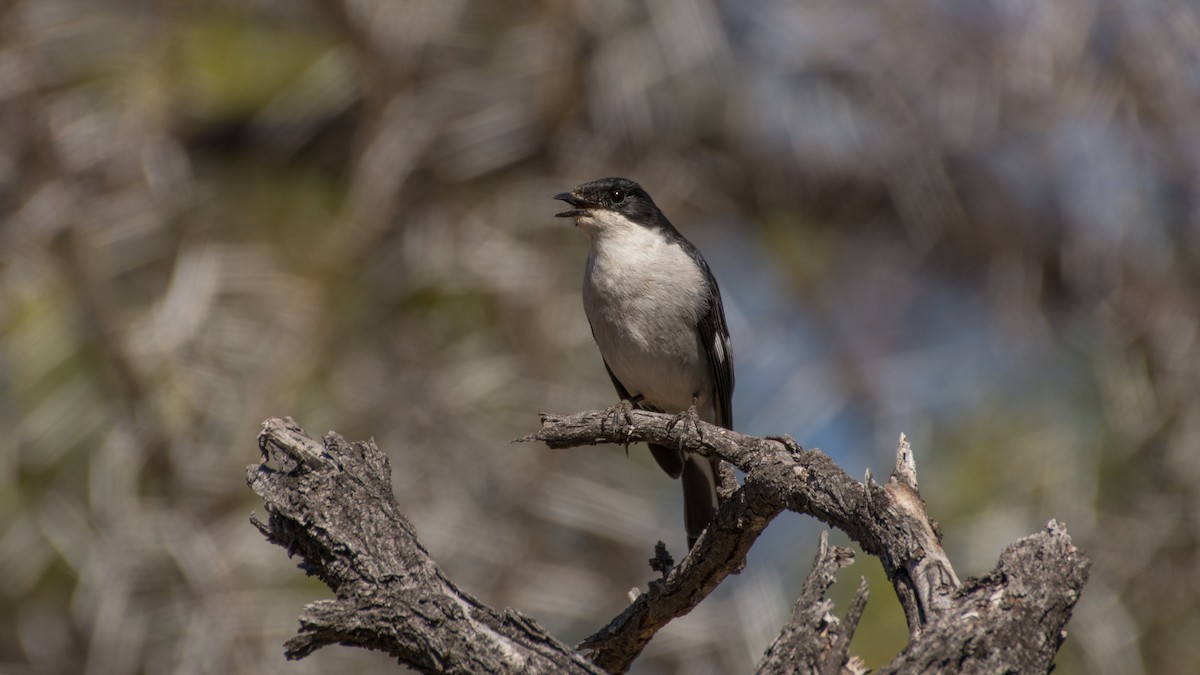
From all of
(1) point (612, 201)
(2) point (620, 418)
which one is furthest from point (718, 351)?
(2) point (620, 418)

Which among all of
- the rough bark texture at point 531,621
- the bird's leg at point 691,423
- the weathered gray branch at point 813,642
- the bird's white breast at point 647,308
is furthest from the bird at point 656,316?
the weathered gray branch at point 813,642

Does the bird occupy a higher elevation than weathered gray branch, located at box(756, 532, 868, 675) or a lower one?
higher

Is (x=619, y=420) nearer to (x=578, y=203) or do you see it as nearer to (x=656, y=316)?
(x=656, y=316)

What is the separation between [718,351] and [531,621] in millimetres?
3054

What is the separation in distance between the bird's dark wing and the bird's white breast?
0.15 feet

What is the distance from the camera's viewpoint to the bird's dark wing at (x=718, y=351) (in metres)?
5.90

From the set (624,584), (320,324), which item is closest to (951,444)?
(624,584)

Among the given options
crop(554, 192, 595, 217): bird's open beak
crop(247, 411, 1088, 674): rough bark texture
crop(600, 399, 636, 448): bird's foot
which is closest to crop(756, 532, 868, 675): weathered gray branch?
crop(247, 411, 1088, 674): rough bark texture

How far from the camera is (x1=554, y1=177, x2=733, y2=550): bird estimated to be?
565 cm

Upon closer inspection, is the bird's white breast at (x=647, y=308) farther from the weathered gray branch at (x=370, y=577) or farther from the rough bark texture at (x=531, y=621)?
the weathered gray branch at (x=370, y=577)

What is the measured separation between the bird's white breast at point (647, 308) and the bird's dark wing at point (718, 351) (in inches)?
1.8

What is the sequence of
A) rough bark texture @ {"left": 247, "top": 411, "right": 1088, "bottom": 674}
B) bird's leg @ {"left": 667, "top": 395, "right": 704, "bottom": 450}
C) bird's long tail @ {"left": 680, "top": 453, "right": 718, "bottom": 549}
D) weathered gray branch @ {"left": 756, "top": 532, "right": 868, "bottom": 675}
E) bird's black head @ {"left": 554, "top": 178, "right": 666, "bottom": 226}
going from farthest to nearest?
bird's black head @ {"left": 554, "top": 178, "right": 666, "bottom": 226} < bird's long tail @ {"left": 680, "top": 453, "right": 718, "bottom": 549} < bird's leg @ {"left": 667, "top": 395, "right": 704, "bottom": 450} < weathered gray branch @ {"left": 756, "top": 532, "right": 868, "bottom": 675} < rough bark texture @ {"left": 247, "top": 411, "right": 1088, "bottom": 674}

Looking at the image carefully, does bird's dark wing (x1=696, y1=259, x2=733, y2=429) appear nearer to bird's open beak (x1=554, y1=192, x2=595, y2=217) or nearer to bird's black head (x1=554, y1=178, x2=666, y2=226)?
bird's black head (x1=554, y1=178, x2=666, y2=226)

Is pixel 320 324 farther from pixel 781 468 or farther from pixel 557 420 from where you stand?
pixel 781 468
